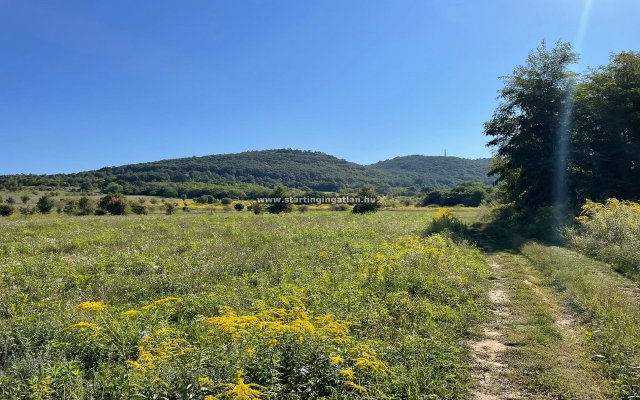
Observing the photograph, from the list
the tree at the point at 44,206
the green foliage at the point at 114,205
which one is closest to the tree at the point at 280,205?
the green foliage at the point at 114,205

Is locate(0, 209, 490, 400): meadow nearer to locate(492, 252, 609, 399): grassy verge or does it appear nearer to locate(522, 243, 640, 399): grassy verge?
locate(492, 252, 609, 399): grassy verge

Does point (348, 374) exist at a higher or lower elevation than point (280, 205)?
lower

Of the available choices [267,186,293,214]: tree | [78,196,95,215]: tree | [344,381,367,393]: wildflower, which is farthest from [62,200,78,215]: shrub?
[344,381,367,393]: wildflower

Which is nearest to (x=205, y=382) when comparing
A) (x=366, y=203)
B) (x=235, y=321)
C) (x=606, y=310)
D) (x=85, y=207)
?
(x=235, y=321)

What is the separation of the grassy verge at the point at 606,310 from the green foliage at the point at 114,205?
54704 millimetres

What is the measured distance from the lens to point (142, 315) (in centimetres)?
632

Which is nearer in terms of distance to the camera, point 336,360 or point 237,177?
point 336,360

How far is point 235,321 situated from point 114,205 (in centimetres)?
5587

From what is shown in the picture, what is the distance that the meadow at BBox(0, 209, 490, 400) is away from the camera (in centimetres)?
413

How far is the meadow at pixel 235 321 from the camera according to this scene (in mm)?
4133

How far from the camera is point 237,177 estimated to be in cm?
15538

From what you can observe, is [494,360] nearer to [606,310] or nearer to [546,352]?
[546,352]

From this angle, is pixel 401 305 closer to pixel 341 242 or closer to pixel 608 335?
pixel 608 335

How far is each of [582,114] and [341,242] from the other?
21173 mm
